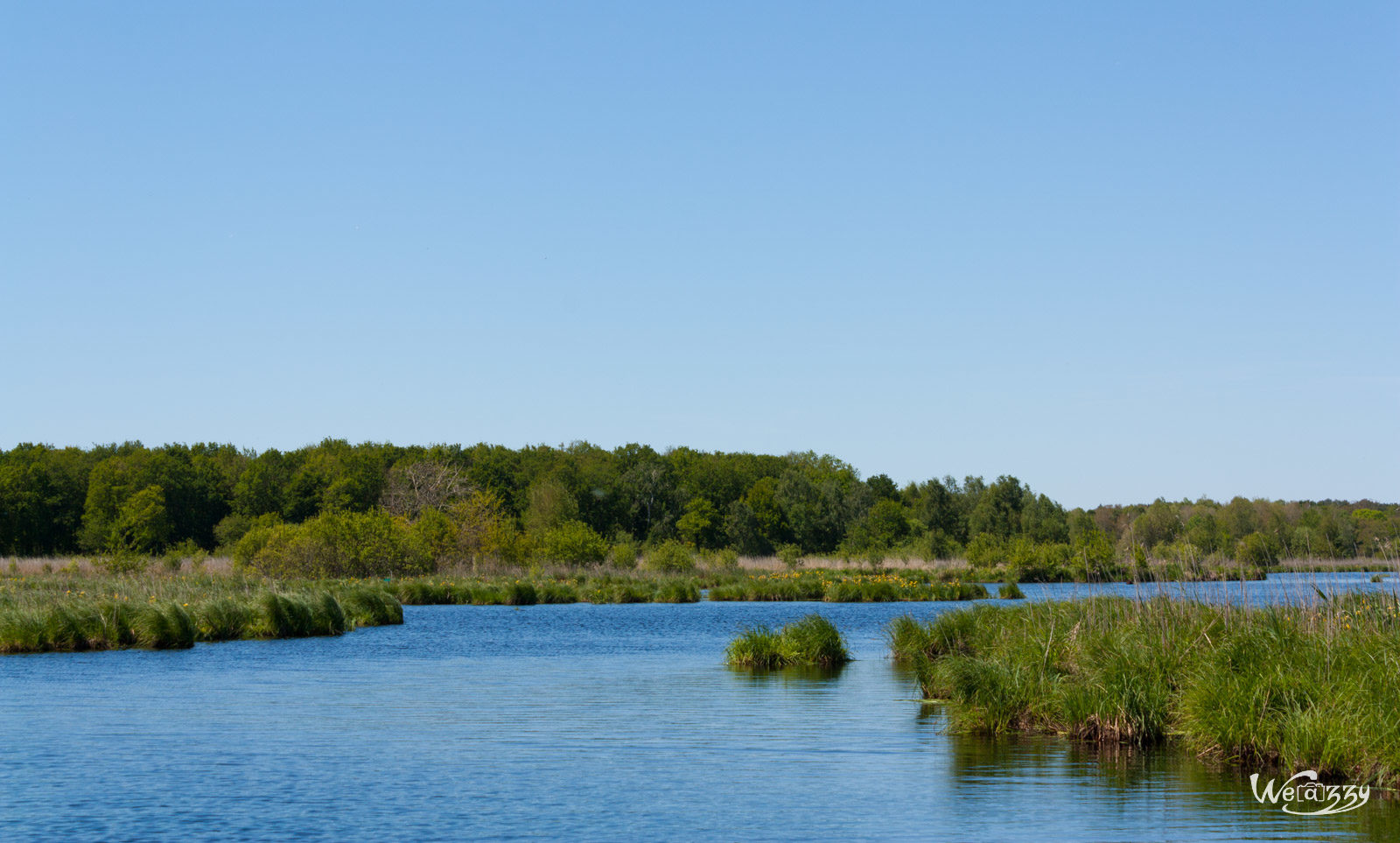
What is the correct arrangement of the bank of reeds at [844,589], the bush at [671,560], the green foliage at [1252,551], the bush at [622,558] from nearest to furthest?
the green foliage at [1252,551], the bank of reeds at [844,589], the bush at [622,558], the bush at [671,560]

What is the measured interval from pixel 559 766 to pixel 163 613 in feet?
71.3

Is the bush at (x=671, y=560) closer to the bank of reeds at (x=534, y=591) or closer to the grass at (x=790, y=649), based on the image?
the bank of reeds at (x=534, y=591)

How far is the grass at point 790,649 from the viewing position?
2934 cm

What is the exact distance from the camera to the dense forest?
75.3m

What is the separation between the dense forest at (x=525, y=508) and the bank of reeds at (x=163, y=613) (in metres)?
17.1

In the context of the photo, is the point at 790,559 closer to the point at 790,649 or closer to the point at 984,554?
the point at 984,554

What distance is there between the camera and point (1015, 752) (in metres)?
16.5

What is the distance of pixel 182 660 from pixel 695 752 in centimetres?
1875

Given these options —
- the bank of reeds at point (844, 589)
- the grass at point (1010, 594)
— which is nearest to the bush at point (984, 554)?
the bank of reeds at point (844, 589)

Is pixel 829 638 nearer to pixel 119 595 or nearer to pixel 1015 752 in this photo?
pixel 1015 752

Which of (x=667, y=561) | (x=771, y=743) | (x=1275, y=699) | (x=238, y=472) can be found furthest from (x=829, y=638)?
(x=238, y=472)

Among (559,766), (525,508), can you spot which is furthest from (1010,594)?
(525,508)

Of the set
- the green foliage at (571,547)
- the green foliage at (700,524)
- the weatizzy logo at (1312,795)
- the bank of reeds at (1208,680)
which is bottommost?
the weatizzy logo at (1312,795)

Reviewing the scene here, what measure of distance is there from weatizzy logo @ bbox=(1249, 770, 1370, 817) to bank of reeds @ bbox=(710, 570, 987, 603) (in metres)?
46.3
